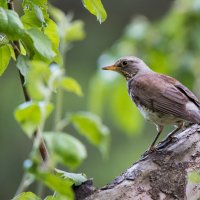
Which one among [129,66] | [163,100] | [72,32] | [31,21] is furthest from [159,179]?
[129,66]

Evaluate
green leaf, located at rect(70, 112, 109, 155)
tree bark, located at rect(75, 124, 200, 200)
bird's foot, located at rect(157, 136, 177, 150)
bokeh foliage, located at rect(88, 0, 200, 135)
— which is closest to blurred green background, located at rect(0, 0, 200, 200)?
bokeh foliage, located at rect(88, 0, 200, 135)

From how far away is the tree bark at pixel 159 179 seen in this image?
10.2 ft

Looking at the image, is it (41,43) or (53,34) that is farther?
(53,34)

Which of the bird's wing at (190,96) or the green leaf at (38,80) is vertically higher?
the green leaf at (38,80)

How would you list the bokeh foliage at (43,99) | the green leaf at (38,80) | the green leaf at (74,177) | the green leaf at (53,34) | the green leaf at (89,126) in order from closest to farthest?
the bokeh foliage at (43,99) → the green leaf at (38,80) → the green leaf at (89,126) → the green leaf at (53,34) → the green leaf at (74,177)

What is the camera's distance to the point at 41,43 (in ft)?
8.32

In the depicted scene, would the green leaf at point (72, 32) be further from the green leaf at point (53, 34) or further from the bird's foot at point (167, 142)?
the bird's foot at point (167, 142)

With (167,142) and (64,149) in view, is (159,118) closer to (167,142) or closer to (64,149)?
(167,142)

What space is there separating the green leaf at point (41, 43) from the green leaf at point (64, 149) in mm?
462

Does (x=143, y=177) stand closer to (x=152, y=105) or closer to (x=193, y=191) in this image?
(x=193, y=191)

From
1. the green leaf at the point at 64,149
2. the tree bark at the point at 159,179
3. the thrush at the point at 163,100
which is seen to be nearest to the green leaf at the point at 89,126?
the green leaf at the point at 64,149

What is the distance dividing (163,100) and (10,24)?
2301 mm

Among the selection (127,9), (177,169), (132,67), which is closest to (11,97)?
(127,9)

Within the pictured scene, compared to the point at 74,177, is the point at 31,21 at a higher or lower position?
higher
